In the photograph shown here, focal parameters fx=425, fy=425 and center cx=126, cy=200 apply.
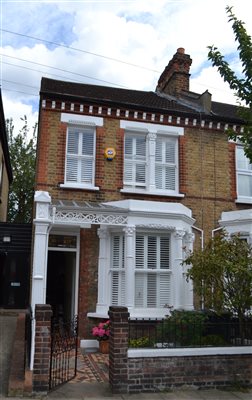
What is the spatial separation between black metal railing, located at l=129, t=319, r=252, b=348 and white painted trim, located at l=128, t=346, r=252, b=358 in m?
0.21

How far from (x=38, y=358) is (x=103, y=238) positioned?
17.4 feet

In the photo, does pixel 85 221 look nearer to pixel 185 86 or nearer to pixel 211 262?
pixel 211 262

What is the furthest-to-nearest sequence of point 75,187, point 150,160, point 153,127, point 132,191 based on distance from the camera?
point 153,127, point 150,160, point 132,191, point 75,187

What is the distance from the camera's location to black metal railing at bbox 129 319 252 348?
312 inches

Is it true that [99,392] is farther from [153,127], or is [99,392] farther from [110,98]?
[110,98]

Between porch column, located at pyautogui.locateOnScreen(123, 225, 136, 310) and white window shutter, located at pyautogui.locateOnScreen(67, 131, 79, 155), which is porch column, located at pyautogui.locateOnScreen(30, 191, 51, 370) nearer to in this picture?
porch column, located at pyautogui.locateOnScreen(123, 225, 136, 310)

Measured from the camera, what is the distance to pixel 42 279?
9453 mm

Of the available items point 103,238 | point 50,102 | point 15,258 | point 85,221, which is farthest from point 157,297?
point 15,258

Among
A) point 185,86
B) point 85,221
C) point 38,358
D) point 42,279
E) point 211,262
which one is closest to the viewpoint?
point 38,358

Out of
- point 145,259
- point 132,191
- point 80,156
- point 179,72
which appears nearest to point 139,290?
point 145,259

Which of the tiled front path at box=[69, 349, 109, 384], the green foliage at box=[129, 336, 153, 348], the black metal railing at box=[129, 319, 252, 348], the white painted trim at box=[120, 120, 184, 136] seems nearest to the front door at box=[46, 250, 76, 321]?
the tiled front path at box=[69, 349, 109, 384]

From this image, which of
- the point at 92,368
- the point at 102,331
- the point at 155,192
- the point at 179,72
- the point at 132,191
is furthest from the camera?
the point at 179,72

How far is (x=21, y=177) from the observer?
98.0ft

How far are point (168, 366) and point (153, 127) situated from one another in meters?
7.53
